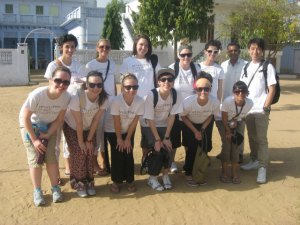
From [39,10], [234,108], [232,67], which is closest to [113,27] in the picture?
[39,10]

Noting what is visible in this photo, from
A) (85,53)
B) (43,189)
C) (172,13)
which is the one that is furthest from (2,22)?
(43,189)

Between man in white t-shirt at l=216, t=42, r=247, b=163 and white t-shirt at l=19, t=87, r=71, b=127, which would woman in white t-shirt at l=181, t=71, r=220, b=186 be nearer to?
man in white t-shirt at l=216, t=42, r=247, b=163

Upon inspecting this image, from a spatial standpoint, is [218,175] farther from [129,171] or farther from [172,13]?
[172,13]

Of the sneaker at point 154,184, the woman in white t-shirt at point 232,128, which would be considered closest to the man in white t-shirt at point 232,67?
the woman in white t-shirt at point 232,128

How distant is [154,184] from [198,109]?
115 cm

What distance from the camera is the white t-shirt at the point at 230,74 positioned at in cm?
548

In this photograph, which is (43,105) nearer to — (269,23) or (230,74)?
(230,74)

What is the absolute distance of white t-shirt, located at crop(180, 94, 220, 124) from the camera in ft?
15.9

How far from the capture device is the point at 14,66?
18.1 metres

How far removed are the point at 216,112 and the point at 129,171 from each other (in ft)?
4.70

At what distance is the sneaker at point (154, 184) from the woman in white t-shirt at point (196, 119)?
0.45m

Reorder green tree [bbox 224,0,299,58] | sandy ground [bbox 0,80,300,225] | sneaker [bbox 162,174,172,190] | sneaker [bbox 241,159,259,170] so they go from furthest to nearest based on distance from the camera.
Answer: green tree [bbox 224,0,299,58] → sneaker [bbox 241,159,259,170] → sneaker [bbox 162,174,172,190] → sandy ground [bbox 0,80,300,225]

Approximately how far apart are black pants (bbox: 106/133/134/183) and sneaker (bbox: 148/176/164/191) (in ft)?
0.90

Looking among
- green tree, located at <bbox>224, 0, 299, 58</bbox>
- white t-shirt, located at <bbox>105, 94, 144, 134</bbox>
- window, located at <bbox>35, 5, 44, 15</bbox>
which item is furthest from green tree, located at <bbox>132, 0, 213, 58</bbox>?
window, located at <bbox>35, 5, 44, 15</bbox>
